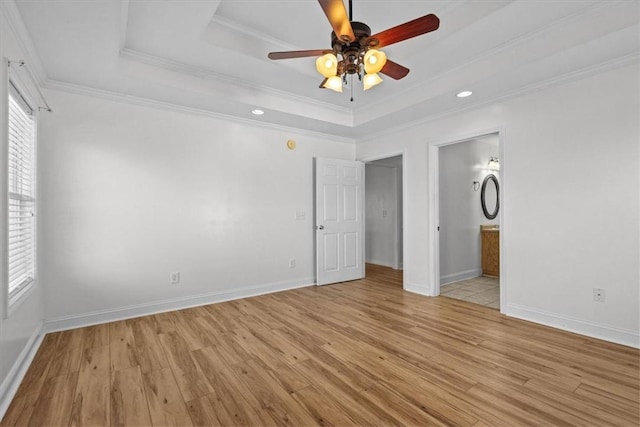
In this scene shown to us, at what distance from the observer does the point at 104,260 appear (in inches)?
129

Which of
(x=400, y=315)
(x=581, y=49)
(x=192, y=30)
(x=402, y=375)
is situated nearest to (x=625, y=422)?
(x=402, y=375)

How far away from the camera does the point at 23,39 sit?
2246 mm

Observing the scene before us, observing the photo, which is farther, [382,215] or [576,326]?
[382,215]

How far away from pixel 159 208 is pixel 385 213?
14.9 ft

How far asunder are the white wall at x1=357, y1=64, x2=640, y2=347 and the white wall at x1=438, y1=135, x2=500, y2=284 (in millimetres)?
1342

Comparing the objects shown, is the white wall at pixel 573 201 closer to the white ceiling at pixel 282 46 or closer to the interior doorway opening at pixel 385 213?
the white ceiling at pixel 282 46

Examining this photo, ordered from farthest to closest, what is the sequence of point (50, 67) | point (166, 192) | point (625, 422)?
point (166, 192) < point (50, 67) < point (625, 422)

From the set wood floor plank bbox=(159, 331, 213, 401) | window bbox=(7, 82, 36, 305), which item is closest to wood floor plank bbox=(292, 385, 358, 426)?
wood floor plank bbox=(159, 331, 213, 401)

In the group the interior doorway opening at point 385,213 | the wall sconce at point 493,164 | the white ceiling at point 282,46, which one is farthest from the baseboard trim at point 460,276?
the white ceiling at point 282,46

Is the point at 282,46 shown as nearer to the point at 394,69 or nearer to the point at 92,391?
the point at 394,69

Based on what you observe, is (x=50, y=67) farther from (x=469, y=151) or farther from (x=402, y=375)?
(x=469, y=151)

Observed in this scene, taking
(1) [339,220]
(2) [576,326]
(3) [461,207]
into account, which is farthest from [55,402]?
(3) [461,207]

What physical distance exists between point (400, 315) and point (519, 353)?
46.8 inches

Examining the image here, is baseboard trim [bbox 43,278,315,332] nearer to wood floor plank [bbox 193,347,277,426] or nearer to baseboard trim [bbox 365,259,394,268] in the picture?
wood floor plank [bbox 193,347,277,426]
